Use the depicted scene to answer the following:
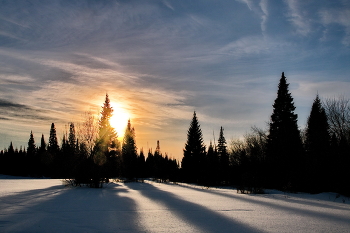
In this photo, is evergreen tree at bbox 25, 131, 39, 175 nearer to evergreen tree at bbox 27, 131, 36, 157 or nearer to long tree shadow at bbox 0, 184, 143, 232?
evergreen tree at bbox 27, 131, 36, 157

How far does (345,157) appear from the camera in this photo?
14781 millimetres

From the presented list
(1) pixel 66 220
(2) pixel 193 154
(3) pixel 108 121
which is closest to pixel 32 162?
(3) pixel 108 121

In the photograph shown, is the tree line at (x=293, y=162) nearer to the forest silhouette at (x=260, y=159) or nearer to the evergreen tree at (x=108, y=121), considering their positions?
the forest silhouette at (x=260, y=159)

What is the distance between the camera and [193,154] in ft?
135

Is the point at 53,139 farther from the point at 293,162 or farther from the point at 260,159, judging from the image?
the point at 293,162

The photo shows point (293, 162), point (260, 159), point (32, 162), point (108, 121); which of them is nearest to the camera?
point (293, 162)

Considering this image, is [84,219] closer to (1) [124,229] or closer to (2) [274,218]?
(1) [124,229]

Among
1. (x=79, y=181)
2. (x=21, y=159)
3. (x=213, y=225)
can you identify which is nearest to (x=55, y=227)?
(x=213, y=225)

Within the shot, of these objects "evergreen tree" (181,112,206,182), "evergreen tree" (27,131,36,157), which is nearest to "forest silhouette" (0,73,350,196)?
"evergreen tree" (181,112,206,182)

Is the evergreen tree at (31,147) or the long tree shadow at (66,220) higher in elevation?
the evergreen tree at (31,147)

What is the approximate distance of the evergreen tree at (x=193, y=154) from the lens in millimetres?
39875

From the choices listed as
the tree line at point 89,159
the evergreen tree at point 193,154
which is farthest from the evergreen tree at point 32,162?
the evergreen tree at point 193,154

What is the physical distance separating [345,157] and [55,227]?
1523 cm

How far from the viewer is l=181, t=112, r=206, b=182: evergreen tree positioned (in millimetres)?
39875
